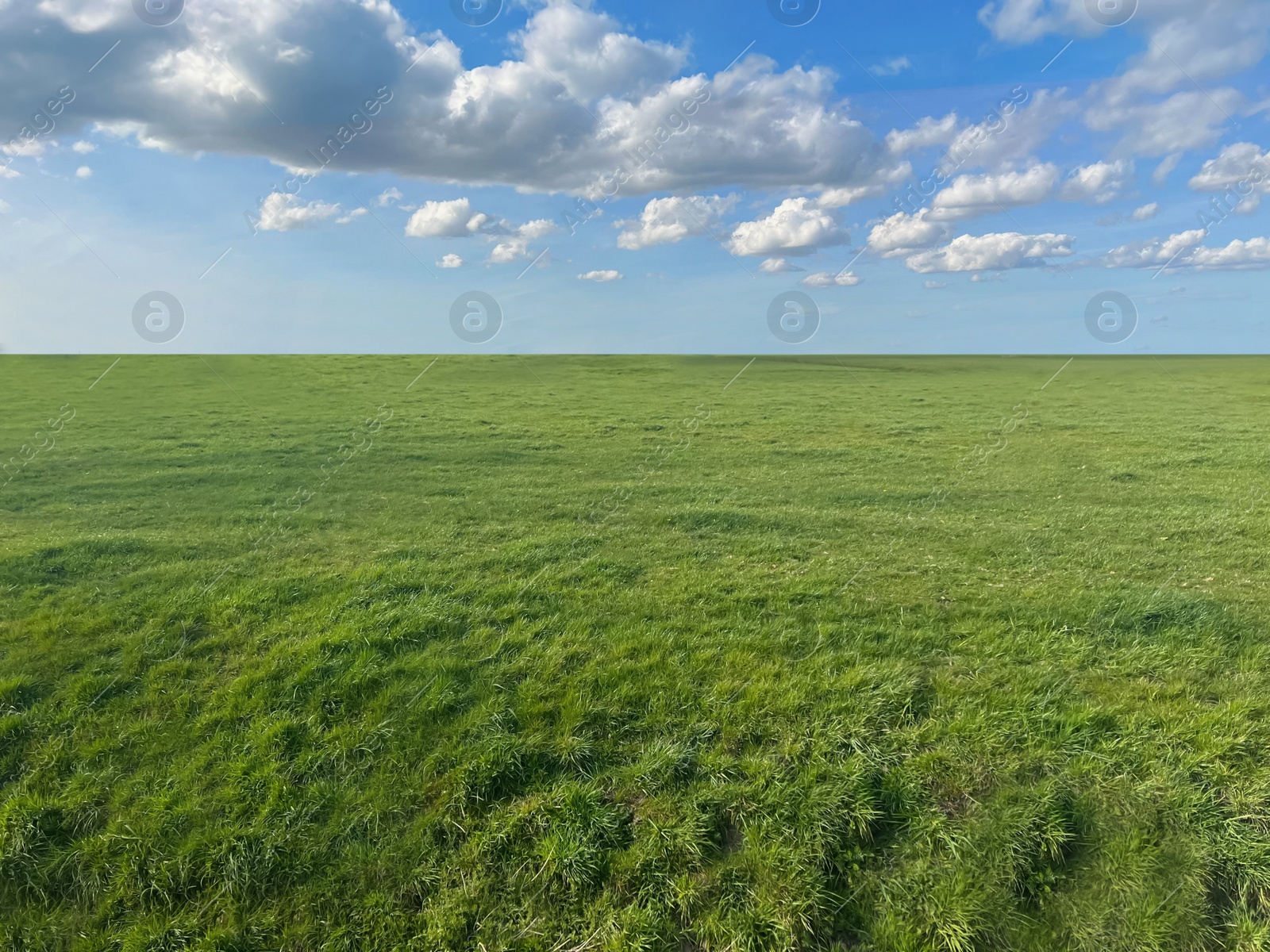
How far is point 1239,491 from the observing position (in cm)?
1655

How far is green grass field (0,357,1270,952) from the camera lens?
580cm

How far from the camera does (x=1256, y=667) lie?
26.5 ft

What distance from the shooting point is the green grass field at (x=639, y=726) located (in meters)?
5.80

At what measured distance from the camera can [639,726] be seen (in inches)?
290

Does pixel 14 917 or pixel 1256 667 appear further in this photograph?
pixel 1256 667

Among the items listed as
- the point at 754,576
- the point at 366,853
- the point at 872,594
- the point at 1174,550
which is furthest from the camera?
the point at 1174,550

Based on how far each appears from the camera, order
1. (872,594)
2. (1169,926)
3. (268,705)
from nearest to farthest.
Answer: (1169,926) → (268,705) → (872,594)

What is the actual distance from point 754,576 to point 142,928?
7833 mm

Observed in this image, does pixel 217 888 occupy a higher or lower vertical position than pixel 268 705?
lower

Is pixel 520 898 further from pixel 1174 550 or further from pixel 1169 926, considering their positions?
pixel 1174 550

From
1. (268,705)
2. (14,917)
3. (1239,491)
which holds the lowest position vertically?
(14,917)

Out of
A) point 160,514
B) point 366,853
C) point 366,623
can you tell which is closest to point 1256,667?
point 366,853

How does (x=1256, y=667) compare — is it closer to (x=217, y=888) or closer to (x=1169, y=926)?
(x=1169, y=926)

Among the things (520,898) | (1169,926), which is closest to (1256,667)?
(1169,926)
